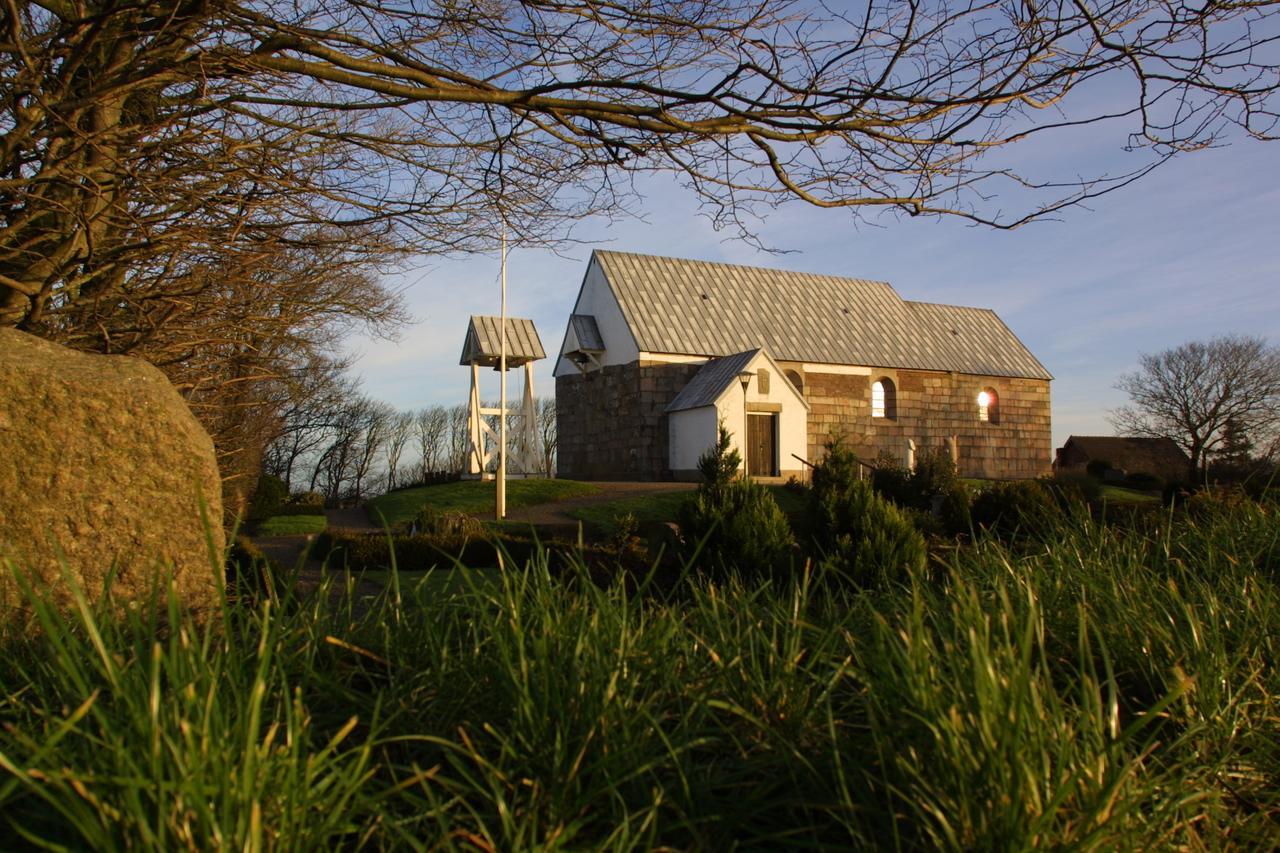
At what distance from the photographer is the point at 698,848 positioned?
6.62ft

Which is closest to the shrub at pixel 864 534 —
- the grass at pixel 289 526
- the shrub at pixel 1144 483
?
the grass at pixel 289 526


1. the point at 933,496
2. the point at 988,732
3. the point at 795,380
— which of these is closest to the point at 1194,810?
the point at 988,732

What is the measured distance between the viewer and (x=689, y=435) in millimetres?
26594

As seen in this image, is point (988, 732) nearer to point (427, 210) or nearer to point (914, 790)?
point (914, 790)

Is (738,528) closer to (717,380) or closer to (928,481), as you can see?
(928,481)

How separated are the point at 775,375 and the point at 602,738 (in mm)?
24665

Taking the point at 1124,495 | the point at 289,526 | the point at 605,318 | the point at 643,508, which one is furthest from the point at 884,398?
the point at 289,526

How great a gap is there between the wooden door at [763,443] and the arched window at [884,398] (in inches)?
250

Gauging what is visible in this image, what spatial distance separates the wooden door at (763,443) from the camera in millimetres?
26312

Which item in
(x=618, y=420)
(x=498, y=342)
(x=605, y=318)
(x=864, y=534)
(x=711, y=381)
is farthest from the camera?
(x=605, y=318)

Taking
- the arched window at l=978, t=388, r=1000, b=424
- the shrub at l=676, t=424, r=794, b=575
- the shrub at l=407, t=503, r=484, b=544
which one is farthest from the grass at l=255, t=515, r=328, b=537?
the arched window at l=978, t=388, r=1000, b=424

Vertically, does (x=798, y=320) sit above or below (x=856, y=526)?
above

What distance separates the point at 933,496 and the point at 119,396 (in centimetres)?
1825

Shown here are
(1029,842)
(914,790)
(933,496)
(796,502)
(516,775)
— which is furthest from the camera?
(796,502)
